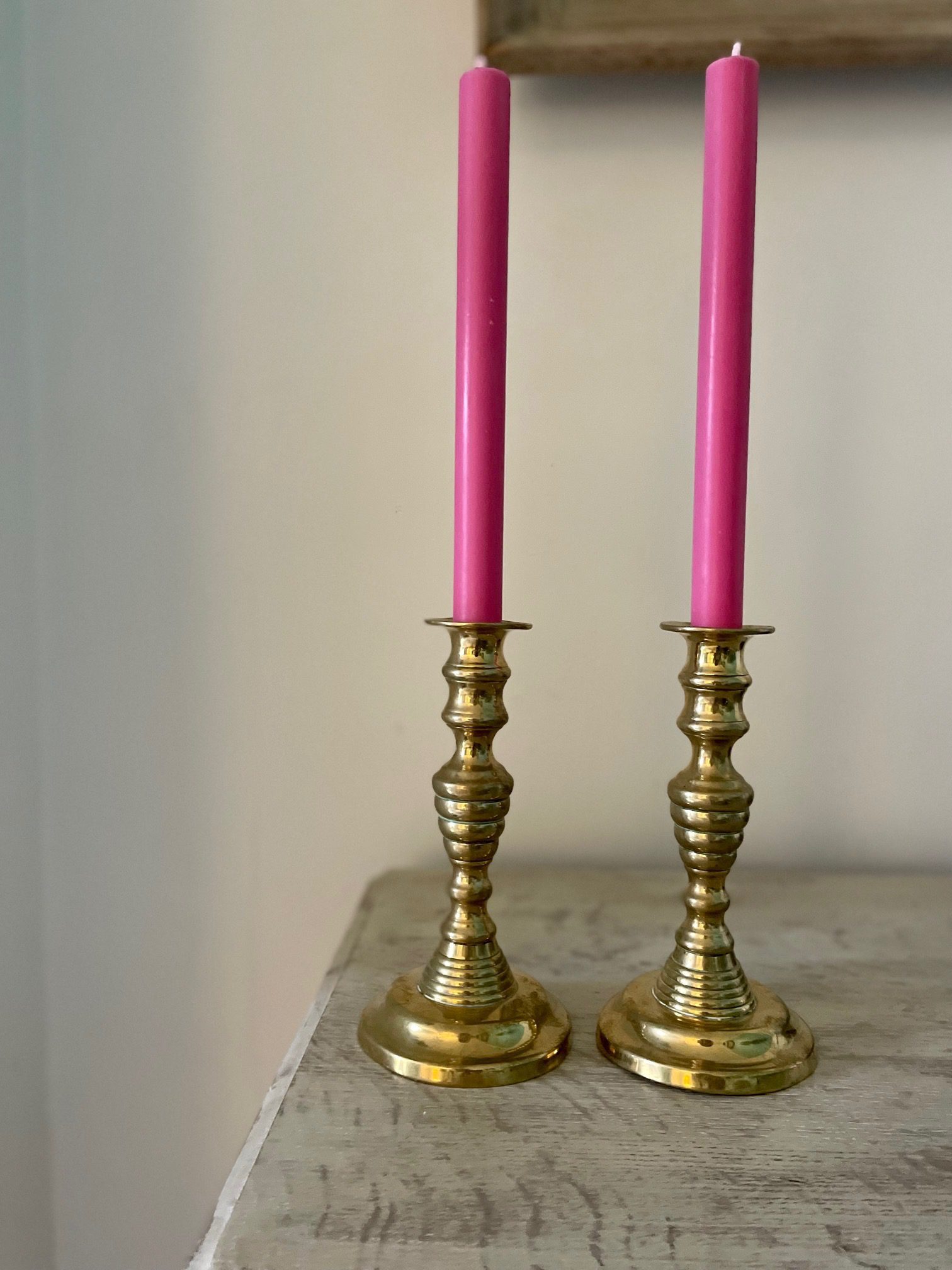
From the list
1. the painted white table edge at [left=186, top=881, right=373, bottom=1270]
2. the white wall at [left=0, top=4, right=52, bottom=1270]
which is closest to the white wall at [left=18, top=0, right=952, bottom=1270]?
the white wall at [left=0, top=4, right=52, bottom=1270]

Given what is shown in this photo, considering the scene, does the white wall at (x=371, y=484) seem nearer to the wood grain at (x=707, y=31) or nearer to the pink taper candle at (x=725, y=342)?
the wood grain at (x=707, y=31)

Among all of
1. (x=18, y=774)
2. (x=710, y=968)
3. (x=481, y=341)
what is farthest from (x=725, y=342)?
(x=18, y=774)

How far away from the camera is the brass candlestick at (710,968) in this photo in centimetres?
33

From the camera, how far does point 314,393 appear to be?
0.57 meters

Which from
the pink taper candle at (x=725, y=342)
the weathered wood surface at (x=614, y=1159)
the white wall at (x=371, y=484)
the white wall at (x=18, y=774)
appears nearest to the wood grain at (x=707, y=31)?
the white wall at (x=371, y=484)

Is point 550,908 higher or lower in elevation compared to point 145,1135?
higher

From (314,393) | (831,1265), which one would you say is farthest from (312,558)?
(831,1265)

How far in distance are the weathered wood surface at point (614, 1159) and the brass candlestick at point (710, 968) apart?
0.01m

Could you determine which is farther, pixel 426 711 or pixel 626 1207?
pixel 426 711

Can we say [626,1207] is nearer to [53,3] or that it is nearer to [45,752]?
[45,752]

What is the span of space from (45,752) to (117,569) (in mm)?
141

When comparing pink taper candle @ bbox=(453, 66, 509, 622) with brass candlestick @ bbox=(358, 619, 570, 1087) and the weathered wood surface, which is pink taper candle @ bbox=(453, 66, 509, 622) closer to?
brass candlestick @ bbox=(358, 619, 570, 1087)

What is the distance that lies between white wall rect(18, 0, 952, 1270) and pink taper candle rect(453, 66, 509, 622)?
218 millimetres

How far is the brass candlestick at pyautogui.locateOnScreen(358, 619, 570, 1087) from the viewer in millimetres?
341
